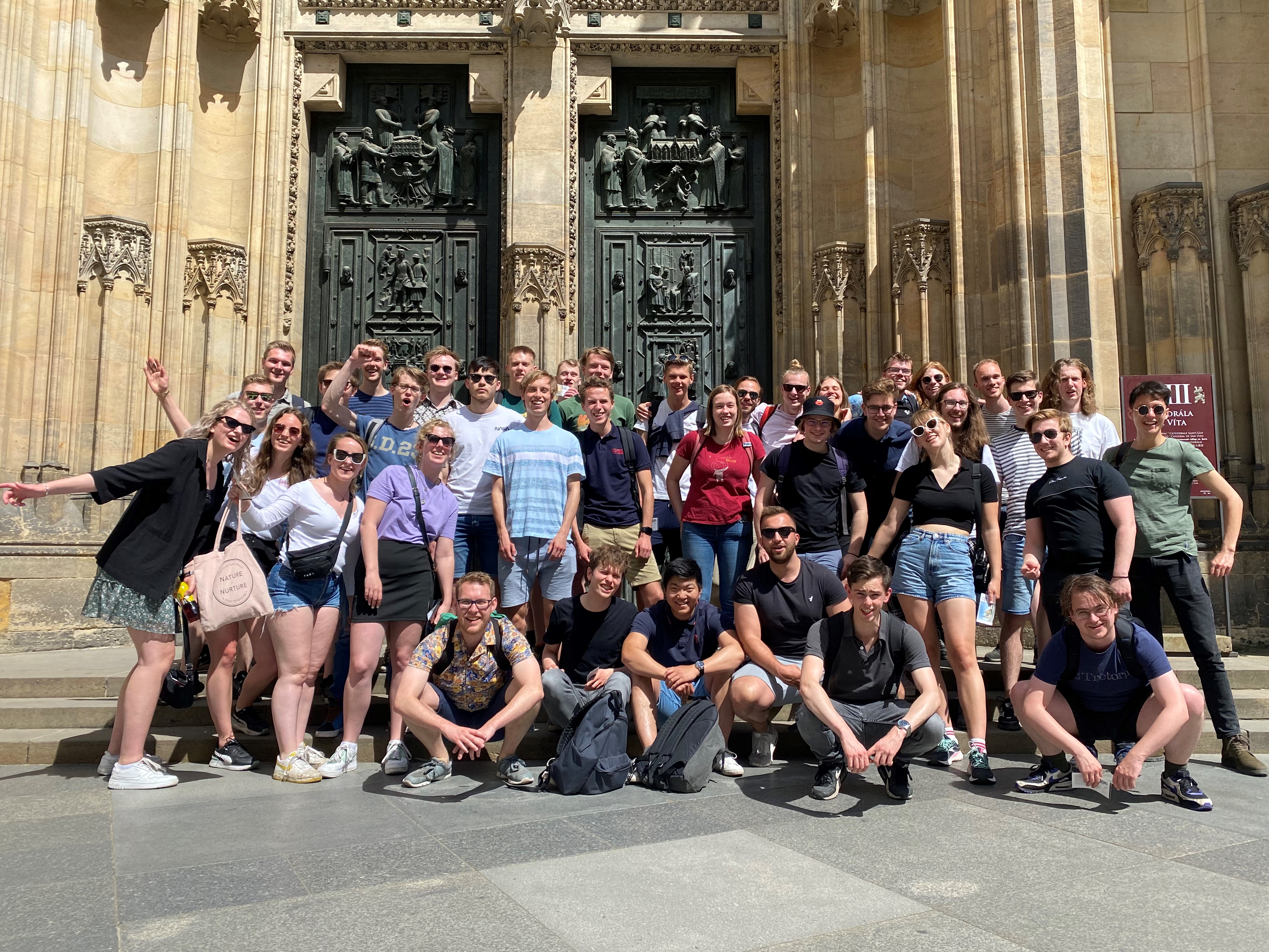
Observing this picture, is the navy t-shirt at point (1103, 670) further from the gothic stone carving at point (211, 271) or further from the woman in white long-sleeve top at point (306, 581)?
the gothic stone carving at point (211, 271)

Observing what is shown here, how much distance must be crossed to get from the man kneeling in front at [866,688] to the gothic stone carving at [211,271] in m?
8.44

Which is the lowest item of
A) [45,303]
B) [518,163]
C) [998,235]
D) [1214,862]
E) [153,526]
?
[1214,862]

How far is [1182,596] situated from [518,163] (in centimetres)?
858

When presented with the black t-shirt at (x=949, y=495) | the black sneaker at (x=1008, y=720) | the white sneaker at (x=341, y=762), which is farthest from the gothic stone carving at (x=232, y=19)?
the black sneaker at (x=1008, y=720)

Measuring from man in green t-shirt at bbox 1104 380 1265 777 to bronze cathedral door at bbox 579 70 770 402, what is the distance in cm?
614

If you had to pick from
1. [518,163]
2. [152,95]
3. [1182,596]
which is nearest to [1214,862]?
[1182,596]

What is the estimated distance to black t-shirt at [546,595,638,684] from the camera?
222 inches

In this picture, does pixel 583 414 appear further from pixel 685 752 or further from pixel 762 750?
pixel 685 752

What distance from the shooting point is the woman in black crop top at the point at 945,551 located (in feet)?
17.7

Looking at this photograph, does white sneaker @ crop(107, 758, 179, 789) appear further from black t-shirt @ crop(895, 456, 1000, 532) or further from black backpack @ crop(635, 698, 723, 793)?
black t-shirt @ crop(895, 456, 1000, 532)

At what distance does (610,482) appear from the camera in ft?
21.7

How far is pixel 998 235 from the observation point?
9805mm

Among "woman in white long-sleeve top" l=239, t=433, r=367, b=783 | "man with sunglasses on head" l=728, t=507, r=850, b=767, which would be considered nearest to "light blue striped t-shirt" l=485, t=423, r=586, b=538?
"woman in white long-sleeve top" l=239, t=433, r=367, b=783

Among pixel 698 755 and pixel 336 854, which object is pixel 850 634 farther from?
pixel 336 854
